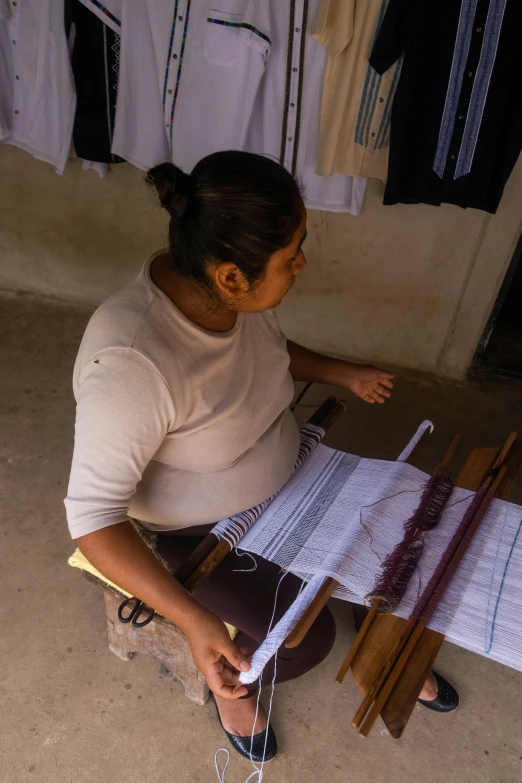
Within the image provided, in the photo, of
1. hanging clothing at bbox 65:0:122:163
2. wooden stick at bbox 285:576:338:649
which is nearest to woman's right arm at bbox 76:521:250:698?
wooden stick at bbox 285:576:338:649

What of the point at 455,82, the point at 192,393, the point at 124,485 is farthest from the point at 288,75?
the point at 124,485

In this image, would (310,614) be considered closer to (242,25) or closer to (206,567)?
(206,567)

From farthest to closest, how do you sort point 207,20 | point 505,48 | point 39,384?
point 39,384
point 207,20
point 505,48

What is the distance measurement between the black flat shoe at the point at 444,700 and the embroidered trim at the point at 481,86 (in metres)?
1.72

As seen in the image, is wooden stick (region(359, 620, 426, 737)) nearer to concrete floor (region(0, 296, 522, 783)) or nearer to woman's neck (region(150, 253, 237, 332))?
woman's neck (region(150, 253, 237, 332))

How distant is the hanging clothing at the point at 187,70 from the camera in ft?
6.60

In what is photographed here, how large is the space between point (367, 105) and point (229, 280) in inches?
53.9

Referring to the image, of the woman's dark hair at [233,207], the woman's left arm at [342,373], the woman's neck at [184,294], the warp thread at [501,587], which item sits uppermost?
the woman's dark hair at [233,207]

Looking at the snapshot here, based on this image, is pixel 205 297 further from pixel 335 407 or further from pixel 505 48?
pixel 505 48

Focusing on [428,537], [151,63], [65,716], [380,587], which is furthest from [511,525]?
[151,63]

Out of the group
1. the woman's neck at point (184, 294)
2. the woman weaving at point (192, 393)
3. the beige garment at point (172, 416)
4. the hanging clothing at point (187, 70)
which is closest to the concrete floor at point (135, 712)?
the woman weaving at point (192, 393)

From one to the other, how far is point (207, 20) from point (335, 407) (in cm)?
141

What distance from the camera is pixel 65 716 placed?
1700 millimetres

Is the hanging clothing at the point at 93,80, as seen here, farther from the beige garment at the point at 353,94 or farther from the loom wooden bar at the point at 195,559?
the loom wooden bar at the point at 195,559
